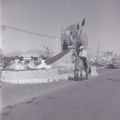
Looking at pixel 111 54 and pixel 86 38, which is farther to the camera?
pixel 111 54

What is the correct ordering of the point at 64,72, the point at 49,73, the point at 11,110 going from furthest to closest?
the point at 64,72 → the point at 49,73 → the point at 11,110

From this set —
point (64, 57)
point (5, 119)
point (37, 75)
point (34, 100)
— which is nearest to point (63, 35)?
point (64, 57)

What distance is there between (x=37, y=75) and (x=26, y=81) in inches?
46.7

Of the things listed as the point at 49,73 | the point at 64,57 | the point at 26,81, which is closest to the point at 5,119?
the point at 26,81

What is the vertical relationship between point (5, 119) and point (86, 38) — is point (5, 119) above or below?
below

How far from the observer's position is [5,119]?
8.05 metres

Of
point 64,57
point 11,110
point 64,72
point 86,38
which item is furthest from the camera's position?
point 86,38

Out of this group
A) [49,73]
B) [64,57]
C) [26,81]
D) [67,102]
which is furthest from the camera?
[64,57]

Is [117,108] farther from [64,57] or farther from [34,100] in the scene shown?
[64,57]

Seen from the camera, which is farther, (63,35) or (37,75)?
(63,35)

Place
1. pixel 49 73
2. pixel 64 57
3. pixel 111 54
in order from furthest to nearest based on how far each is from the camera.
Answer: pixel 111 54
pixel 64 57
pixel 49 73

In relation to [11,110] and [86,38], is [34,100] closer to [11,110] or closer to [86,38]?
[11,110]

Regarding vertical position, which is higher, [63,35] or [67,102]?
[63,35]

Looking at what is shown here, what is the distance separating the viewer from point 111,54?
140 metres
